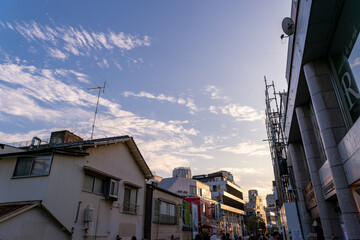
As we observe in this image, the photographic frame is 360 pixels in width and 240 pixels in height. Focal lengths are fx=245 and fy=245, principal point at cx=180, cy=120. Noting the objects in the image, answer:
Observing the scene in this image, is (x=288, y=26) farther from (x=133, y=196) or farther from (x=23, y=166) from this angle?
(x=23, y=166)

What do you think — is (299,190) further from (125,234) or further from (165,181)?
(165,181)

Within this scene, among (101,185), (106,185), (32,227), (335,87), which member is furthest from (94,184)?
(335,87)

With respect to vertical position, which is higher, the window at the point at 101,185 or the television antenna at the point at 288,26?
the television antenna at the point at 288,26

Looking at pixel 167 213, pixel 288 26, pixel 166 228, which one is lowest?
pixel 166 228

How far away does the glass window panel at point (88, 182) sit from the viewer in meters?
14.2

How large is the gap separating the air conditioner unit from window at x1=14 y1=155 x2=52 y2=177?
4138 millimetres

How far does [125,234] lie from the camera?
1692cm

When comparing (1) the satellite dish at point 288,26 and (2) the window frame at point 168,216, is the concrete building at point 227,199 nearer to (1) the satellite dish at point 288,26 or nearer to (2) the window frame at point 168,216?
(2) the window frame at point 168,216

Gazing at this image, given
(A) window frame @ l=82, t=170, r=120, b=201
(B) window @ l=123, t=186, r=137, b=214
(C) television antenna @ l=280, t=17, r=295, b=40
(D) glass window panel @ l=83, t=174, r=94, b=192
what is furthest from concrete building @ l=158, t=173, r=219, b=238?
(C) television antenna @ l=280, t=17, r=295, b=40

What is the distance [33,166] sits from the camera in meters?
12.9

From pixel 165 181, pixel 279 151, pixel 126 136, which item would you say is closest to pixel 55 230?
pixel 126 136

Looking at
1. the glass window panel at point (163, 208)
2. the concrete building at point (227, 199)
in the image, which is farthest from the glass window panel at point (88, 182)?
the concrete building at point (227, 199)

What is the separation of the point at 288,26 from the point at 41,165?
14.4 m

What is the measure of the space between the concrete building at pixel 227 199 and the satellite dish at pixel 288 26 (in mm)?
51421
